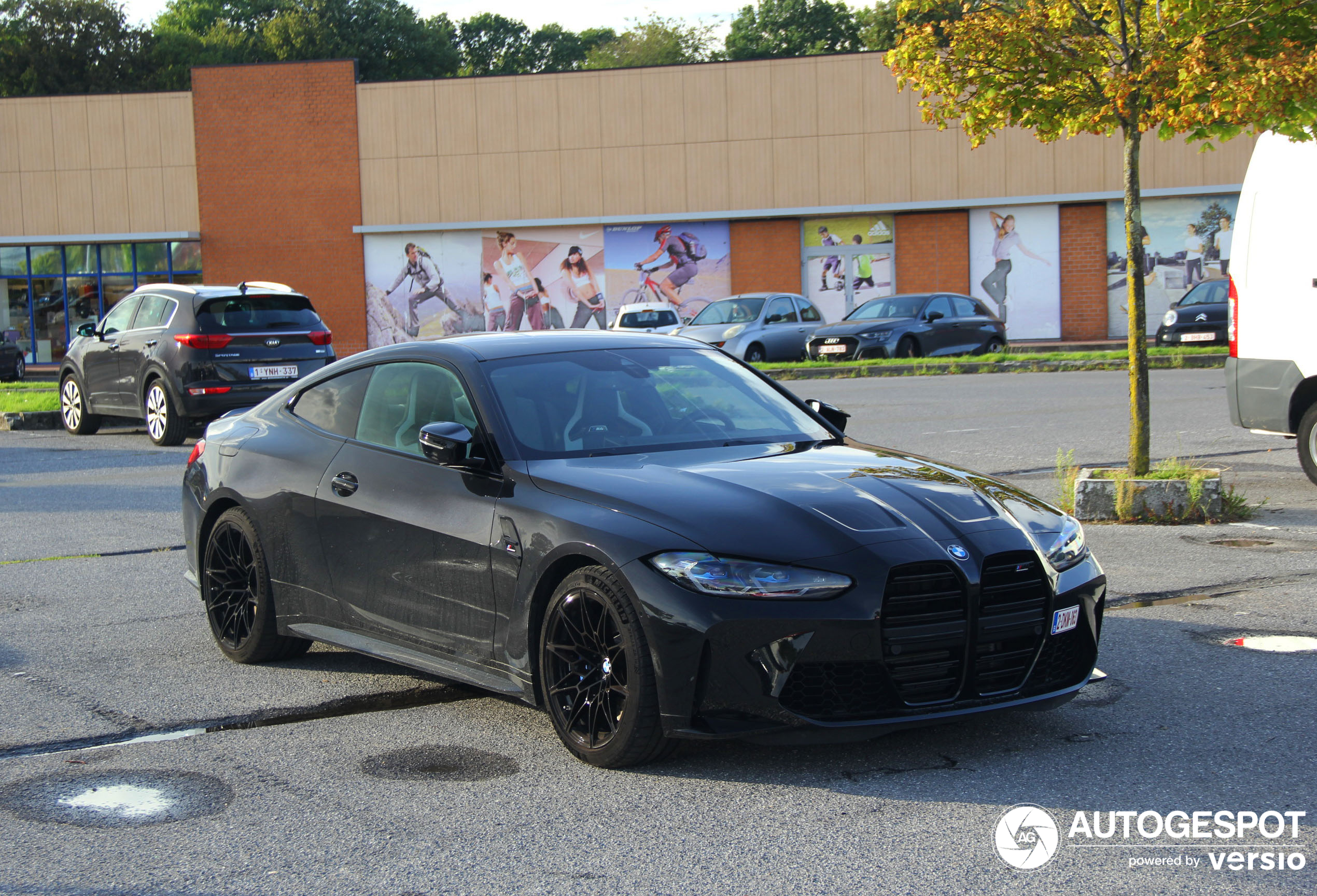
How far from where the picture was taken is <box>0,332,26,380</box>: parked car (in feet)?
108

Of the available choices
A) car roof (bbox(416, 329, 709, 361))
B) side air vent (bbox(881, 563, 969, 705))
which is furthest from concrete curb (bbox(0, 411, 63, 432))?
side air vent (bbox(881, 563, 969, 705))

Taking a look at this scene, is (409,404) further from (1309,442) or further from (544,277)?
(544,277)

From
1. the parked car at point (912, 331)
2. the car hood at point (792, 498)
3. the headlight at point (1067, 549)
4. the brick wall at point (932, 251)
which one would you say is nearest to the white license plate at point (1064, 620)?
the headlight at point (1067, 549)

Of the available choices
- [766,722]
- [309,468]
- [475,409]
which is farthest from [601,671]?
[309,468]

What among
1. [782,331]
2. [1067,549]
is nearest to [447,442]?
[1067,549]

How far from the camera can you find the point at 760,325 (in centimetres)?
2859

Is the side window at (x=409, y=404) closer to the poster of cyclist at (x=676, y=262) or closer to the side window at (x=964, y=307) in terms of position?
the side window at (x=964, y=307)

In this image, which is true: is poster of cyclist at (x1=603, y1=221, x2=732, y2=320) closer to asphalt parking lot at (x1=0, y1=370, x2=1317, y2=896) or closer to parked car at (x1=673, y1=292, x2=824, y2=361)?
parked car at (x1=673, y1=292, x2=824, y2=361)

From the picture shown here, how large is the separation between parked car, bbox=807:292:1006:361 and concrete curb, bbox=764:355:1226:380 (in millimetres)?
2196

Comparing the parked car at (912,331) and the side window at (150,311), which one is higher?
the side window at (150,311)

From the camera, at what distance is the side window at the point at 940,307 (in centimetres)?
2758

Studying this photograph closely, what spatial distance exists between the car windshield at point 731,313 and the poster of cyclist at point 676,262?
9443 mm

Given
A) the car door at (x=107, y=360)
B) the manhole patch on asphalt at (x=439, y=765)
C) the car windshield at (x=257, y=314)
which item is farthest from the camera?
the car door at (x=107, y=360)

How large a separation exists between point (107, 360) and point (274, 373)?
8.42ft
